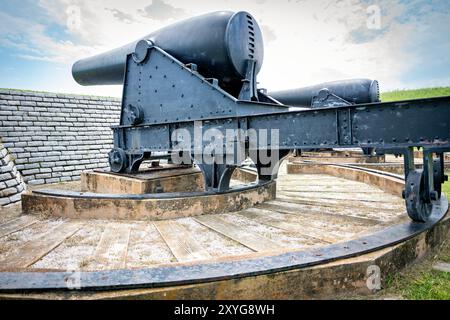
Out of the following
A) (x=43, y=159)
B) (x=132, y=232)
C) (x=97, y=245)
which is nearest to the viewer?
(x=97, y=245)

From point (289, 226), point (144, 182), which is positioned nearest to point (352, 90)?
point (144, 182)

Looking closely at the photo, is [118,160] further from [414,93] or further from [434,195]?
[414,93]

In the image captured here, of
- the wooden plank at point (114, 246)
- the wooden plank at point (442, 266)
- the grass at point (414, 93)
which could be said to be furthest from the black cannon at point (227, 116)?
the grass at point (414, 93)

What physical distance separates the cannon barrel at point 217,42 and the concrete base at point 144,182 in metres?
1.64

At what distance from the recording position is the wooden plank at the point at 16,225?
3333 millimetres

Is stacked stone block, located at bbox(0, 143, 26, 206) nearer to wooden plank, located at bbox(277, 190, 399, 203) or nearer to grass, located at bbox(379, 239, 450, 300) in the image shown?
wooden plank, located at bbox(277, 190, 399, 203)

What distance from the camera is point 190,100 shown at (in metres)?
4.56

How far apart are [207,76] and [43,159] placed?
19.3 ft

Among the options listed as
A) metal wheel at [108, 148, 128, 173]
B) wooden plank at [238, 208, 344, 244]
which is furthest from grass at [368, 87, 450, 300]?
metal wheel at [108, 148, 128, 173]

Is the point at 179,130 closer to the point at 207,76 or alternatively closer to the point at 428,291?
the point at 207,76

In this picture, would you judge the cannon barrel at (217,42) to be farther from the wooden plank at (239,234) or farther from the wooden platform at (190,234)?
the wooden plank at (239,234)

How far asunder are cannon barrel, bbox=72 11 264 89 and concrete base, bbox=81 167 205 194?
1638 mm

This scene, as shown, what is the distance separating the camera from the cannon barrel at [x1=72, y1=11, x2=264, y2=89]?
14.5 ft
